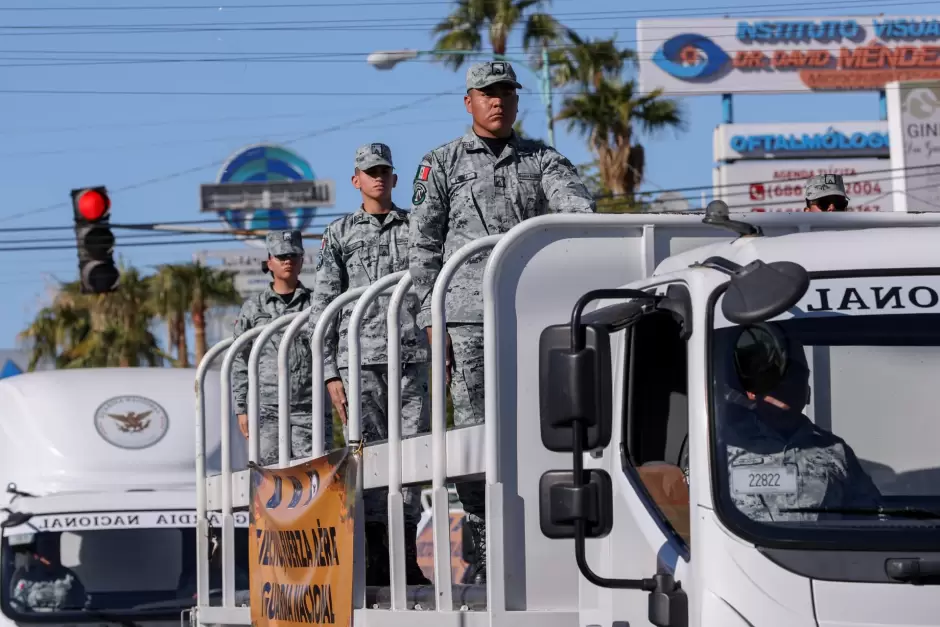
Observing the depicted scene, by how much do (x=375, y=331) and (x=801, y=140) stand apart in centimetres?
4479

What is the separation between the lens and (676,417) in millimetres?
4801

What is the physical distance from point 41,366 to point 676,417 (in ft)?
144

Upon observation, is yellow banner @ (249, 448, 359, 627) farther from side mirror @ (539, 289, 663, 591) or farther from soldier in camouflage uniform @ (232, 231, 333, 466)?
side mirror @ (539, 289, 663, 591)

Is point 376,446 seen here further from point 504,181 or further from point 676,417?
point 676,417

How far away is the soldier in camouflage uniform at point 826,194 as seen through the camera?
803 cm

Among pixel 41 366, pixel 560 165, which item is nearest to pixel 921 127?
pixel 41 366

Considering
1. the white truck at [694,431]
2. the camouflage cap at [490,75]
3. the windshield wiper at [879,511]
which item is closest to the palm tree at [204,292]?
the camouflage cap at [490,75]

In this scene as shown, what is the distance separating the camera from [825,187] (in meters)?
8.07

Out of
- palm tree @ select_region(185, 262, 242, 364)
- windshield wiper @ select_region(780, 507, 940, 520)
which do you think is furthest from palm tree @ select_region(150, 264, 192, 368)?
windshield wiper @ select_region(780, 507, 940, 520)

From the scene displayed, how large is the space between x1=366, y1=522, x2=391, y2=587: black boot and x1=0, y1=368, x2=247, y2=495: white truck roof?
558 centimetres

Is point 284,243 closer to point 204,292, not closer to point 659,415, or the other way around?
point 659,415

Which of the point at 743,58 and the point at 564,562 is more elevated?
the point at 743,58

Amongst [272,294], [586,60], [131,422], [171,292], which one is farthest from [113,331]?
[272,294]

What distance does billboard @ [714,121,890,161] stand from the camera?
49.5 m
